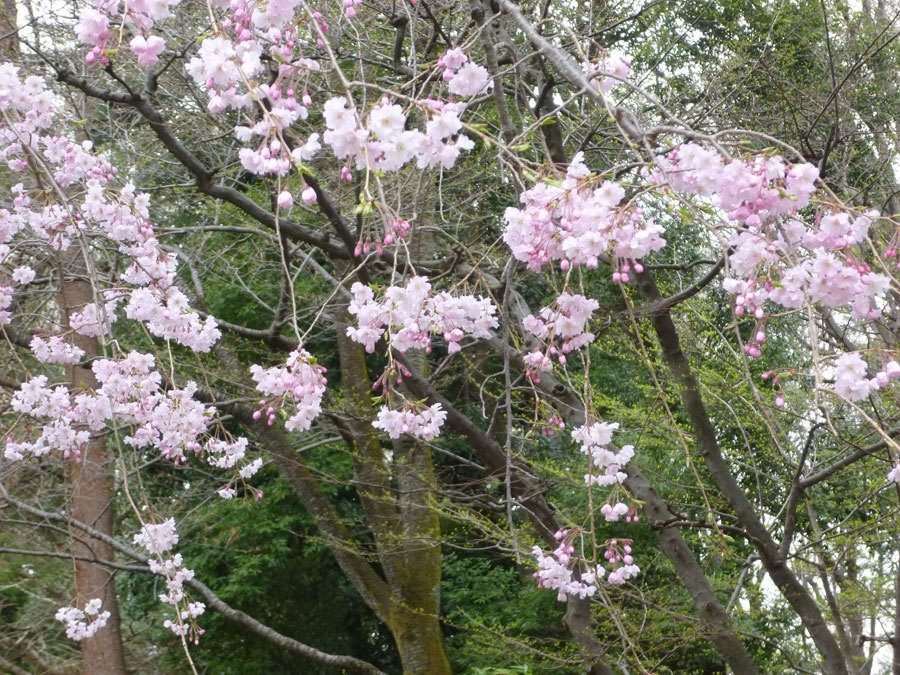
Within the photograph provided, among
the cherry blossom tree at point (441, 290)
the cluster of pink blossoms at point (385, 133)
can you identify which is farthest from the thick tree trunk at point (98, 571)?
the cluster of pink blossoms at point (385, 133)

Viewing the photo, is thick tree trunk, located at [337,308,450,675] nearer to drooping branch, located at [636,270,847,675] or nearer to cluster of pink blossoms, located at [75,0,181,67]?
drooping branch, located at [636,270,847,675]

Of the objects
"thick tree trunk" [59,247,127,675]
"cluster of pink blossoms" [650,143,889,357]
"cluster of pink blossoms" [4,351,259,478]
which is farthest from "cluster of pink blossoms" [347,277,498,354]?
"thick tree trunk" [59,247,127,675]

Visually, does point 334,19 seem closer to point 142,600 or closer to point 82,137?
point 82,137

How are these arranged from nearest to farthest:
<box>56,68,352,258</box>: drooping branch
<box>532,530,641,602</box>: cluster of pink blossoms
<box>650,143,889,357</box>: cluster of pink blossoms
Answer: <box>650,143,889,357</box>: cluster of pink blossoms, <box>532,530,641,602</box>: cluster of pink blossoms, <box>56,68,352,258</box>: drooping branch

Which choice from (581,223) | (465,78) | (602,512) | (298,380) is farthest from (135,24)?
(602,512)

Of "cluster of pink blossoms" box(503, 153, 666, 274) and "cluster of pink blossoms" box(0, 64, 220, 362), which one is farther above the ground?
"cluster of pink blossoms" box(0, 64, 220, 362)

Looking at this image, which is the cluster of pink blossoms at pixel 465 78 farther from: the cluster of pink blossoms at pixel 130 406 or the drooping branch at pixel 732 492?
the cluster of pink blossoms at pixel 130 406

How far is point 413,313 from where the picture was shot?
2041 mm

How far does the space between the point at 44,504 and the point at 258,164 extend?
18.9 feet

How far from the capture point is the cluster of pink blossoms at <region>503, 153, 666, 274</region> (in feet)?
5.23

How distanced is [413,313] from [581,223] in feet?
1.83

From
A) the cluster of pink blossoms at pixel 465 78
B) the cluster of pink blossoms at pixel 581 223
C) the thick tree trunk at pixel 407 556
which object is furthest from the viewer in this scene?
the thick tree trunk at pixel 407 556

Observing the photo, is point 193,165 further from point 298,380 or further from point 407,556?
point 407,556

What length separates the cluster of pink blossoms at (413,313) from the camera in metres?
2.02
